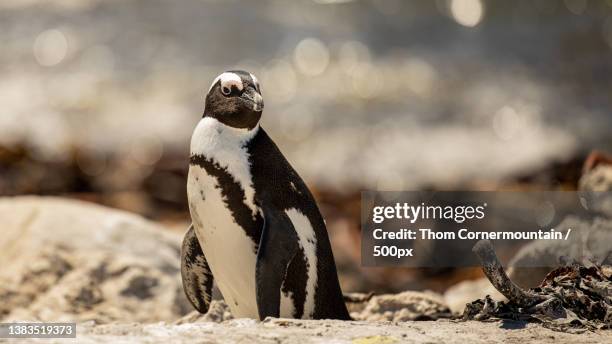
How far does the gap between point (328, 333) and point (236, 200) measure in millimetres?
873

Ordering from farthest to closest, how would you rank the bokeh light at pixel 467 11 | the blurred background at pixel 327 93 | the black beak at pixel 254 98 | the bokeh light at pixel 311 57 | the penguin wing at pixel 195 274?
the bokeh light at pixel 467 11 → the bokeh light at pixel 311 57 → the blurred background at pixel 327 93 → the penguin wing at pixel 195 274 → the black beak at pixel 254 98

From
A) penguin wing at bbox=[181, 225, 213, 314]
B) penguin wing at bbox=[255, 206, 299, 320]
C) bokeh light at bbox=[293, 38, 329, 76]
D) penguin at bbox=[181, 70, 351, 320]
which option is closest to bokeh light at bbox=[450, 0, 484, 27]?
bokeh light at bbox=[293, 38, 329, 76]

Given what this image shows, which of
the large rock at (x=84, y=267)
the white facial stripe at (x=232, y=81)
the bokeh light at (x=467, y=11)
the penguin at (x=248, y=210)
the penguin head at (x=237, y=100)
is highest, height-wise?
the bokeh light at (x=467, y=11)

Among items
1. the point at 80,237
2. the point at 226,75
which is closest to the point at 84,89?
the point at 80,237

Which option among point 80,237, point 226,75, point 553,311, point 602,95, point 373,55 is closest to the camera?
point 553,311

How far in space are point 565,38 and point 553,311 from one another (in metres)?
14.4

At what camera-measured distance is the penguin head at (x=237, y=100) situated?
13.4 ft

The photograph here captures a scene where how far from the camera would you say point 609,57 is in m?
16.8

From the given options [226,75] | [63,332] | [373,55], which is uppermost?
[373,55]

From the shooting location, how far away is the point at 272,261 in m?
3.92

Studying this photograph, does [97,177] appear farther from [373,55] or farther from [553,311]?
[553,311]

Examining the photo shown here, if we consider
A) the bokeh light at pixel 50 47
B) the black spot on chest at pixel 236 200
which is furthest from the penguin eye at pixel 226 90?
the bokeh light at pixel 50 47

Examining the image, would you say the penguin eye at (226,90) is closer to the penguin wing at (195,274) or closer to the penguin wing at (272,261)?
the penguin wing at (272,261)

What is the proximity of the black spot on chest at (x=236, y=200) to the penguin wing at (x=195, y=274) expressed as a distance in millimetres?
466
